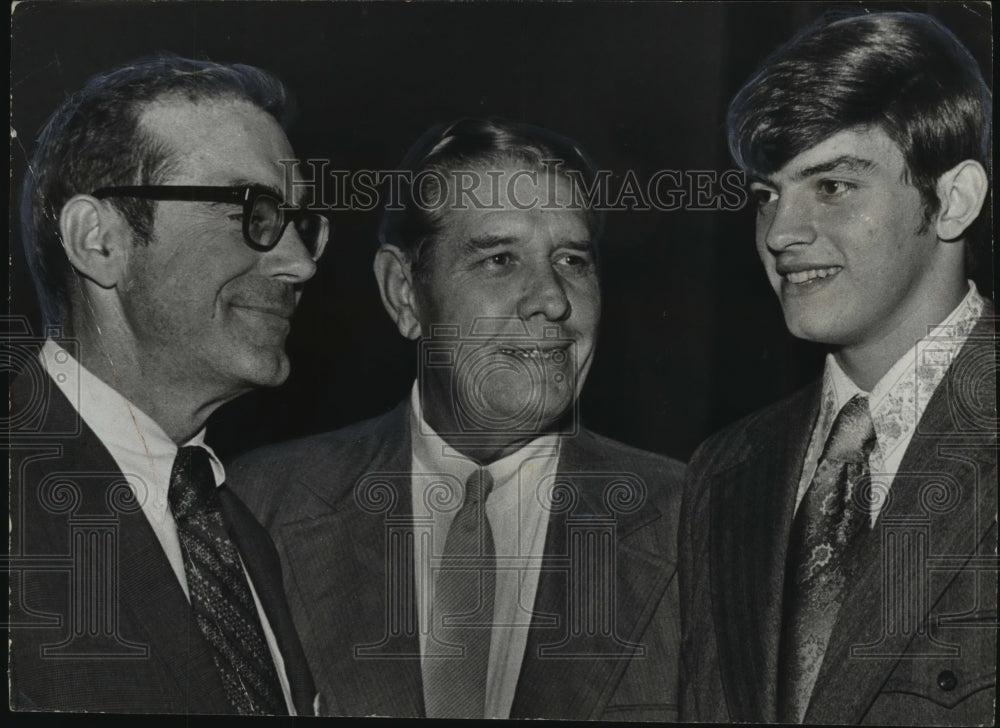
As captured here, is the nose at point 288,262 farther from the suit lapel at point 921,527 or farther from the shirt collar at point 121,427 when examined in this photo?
the suit lapel at point 921,527

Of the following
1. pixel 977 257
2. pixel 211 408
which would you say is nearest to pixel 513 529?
pixel 211 408

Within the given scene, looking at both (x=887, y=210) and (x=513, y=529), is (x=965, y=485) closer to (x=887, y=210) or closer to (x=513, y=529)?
(x=887, y=210)

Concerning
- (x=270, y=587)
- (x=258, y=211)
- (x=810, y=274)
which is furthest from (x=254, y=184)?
(x=810, y=274)

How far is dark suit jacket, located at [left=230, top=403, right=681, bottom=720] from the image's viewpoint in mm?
4465

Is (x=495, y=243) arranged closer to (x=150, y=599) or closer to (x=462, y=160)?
(x=462, y=160)

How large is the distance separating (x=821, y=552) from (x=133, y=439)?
7.73 ft

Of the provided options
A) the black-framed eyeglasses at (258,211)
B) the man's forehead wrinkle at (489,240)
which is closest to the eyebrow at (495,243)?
the man's forehead wrinkle at (489,240)

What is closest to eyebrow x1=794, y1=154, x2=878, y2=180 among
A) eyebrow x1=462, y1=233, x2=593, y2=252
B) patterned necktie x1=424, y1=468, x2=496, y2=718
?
eyebrow x1=462, y1=233, x2=593, y2=252

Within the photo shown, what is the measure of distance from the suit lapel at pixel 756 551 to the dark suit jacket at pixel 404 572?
164 millimetres

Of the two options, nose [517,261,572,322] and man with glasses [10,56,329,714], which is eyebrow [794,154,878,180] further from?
man with glasses [10,56,329,714]

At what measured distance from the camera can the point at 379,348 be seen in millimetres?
4516

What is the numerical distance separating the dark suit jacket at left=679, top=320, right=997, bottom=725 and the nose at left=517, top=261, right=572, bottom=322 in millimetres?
698

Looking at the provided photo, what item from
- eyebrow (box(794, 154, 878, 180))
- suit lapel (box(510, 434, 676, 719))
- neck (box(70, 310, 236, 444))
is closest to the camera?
eyebrow (box(794, 154, 878, 180))

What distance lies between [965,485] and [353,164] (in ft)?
7.56
